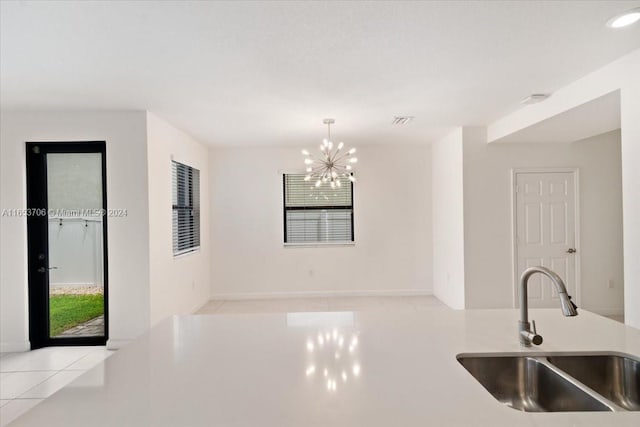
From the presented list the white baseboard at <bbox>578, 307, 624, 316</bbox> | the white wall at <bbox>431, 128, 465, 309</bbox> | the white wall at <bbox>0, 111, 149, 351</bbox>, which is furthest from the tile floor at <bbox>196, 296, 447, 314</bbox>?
the white baseboard at <bbox>578, 307, 624, 316</bbox>

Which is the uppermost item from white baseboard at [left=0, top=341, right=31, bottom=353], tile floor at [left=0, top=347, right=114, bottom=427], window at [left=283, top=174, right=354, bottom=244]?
window at [left=283, top=174, right=354, bottom=244]

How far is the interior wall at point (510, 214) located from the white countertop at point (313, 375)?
134 inches

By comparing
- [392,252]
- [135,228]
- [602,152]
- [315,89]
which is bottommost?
[392,252]

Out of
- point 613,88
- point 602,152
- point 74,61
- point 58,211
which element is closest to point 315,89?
point 74,61

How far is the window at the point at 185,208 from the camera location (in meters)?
5.11

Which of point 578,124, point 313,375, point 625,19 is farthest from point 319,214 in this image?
point 313,375

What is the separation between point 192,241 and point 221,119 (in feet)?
6.93

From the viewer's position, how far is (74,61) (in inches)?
111

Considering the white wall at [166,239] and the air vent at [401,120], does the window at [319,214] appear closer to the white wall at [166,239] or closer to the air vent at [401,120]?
the white wall at [166,239]

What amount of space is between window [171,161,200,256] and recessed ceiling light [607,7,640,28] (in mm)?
4665

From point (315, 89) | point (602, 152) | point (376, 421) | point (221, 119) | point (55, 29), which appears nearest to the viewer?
point (376, 421)

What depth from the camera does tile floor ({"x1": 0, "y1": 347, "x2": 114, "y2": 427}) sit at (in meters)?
2.94

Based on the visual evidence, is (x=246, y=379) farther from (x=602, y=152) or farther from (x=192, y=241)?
(x=602, y=152)

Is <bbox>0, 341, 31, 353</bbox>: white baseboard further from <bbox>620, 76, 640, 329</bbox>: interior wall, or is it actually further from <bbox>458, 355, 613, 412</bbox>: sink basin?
<bbox>620, 76, 640, 329</bbox>: interior wall
